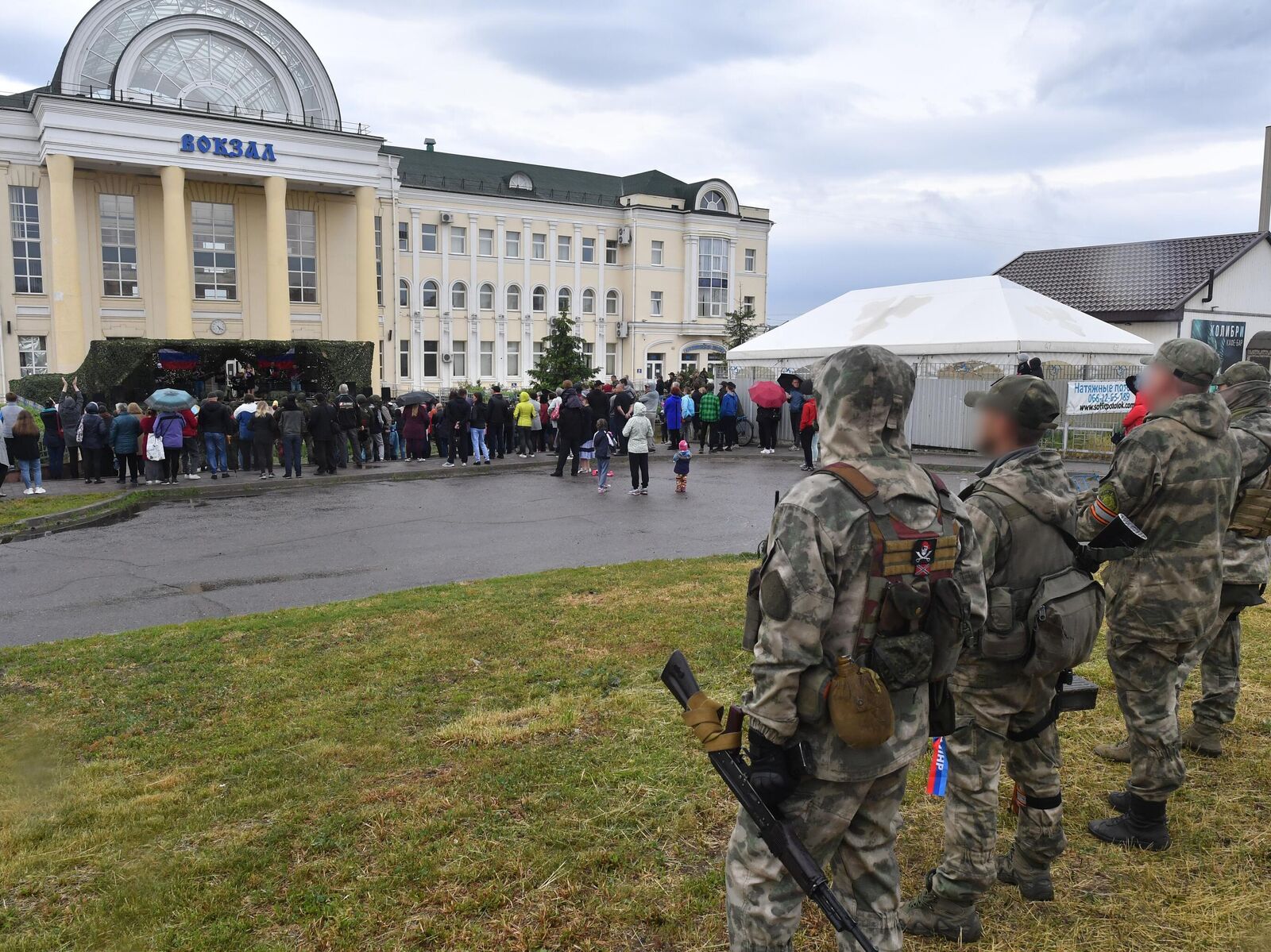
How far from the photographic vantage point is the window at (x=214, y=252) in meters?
37.2

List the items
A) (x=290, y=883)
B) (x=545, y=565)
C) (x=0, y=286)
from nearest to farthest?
(x=290, y=883) → (x=545, y=565) → (x=0, y=286)

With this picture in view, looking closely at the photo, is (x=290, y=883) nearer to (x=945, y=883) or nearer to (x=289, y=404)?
(x=945, y=883)

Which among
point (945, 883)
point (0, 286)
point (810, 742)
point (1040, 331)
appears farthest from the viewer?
point (0, 286)

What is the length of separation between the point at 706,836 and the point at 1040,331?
20643 mm

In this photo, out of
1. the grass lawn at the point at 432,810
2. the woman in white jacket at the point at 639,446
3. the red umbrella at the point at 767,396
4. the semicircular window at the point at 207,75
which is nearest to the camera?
the grass lawn at the point at 432,810

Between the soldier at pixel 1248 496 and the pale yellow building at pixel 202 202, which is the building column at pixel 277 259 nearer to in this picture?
the pale yellow building at pixel 202 202

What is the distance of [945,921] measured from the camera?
335cm

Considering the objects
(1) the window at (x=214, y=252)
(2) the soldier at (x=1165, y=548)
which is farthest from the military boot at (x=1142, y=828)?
(1) the window at (x=214, y=252)

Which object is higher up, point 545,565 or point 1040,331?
point 1040,331

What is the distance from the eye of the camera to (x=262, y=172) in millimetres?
35719

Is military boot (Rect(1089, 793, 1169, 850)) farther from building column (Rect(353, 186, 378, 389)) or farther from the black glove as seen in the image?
building column (Rect(353, 186, 378, 389))

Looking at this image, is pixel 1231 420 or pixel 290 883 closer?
pixel 290 883

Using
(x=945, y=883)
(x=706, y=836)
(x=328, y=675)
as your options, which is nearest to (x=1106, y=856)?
(x=945, y=883)

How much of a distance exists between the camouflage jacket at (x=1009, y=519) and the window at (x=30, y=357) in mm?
40445
